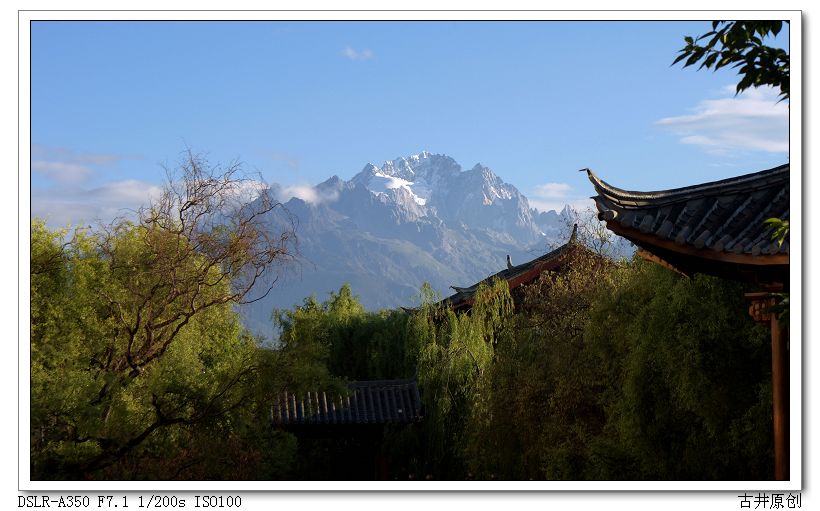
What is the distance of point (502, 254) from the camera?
378ft

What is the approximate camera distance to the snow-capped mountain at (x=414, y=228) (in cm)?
10269

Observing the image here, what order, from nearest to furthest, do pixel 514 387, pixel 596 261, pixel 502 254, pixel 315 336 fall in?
pixel 315 336 < pixel 514 387 < pixel 596 261 < pixel 502 254

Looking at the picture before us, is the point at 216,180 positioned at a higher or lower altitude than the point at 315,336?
higher

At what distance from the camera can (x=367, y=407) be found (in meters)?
10.6

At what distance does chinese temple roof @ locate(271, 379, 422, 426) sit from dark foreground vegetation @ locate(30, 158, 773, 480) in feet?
1.77

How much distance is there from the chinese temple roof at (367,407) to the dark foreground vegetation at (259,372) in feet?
1.77

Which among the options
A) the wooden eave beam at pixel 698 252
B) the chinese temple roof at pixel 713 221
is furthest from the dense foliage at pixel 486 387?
the wooden eave beam at pixel 698 252

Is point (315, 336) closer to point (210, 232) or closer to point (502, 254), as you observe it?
point (210, 232)

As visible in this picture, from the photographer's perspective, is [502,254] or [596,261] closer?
[596,261]

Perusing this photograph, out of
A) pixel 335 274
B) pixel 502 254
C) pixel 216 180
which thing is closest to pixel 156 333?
pixel 216 180

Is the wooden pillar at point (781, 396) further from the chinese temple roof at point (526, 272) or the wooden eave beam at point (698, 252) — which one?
the chinese temple roof at point (526, 272)

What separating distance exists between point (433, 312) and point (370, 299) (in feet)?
301

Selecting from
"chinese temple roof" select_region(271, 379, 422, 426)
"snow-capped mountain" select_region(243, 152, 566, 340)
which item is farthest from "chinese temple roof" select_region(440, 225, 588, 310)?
"snow-capped mountain" select_region(243, 152, 566, 340)

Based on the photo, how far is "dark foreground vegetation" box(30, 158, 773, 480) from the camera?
5.72 meters
